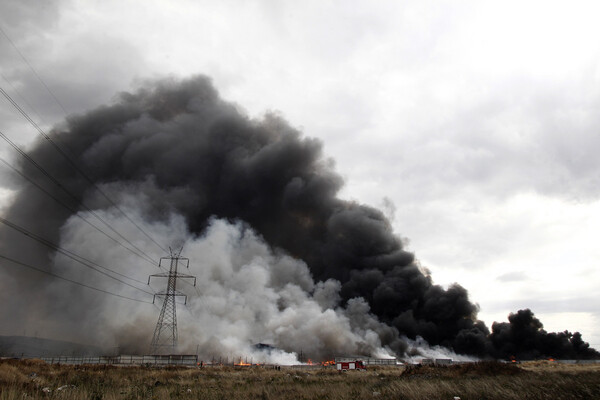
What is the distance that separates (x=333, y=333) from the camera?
10900cm

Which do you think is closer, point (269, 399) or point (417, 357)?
point (269, 399)

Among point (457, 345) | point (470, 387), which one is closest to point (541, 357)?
point (457, 345)

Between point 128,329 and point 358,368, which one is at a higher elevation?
point 128,329

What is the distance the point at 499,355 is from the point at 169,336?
10260 centimetres

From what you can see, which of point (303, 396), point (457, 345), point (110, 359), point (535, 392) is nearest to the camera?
point (535, 392)

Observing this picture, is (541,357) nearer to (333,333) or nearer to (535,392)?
(333,333)

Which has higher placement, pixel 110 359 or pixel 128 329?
pixel 128 329

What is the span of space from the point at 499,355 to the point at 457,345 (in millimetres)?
15253

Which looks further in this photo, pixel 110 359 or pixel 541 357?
pixel 541 357

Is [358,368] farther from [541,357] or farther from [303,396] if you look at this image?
[541,357]

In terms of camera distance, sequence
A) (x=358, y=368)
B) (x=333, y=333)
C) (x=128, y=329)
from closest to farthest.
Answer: (x=358, y=368)
(x=128, y=329)
(x=333, y=333)

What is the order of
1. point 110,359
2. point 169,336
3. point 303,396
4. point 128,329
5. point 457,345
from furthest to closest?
point 457,345 < point 169,336 < point 128,329 < point 110,359 < point 303,396

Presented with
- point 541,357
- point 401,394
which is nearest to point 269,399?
point 401,394

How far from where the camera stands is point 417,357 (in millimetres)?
113625
